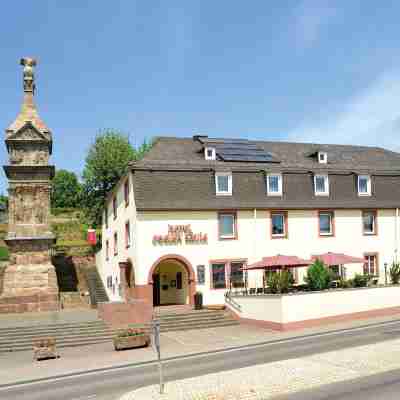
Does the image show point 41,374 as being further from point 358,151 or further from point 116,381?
point 358,151

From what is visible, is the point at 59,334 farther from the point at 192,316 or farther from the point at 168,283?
the point at 168,283

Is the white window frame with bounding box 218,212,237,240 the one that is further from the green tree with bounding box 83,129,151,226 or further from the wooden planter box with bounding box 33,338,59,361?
the green tree with bounding box 83,129,151,226

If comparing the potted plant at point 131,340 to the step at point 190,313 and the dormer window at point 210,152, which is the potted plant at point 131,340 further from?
the dormer window at point 210,152

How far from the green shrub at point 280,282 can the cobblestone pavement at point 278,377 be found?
11.1 m

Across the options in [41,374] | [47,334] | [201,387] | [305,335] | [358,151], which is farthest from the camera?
[358,151]

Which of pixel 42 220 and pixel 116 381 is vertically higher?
pixel 42 220

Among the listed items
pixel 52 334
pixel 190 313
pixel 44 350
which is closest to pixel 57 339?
pixel 52 334

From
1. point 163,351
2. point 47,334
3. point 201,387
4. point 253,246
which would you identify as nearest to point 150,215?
point 253,246

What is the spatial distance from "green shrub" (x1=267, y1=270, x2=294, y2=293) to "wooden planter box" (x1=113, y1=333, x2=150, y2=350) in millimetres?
8561

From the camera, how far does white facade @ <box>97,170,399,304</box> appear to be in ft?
106

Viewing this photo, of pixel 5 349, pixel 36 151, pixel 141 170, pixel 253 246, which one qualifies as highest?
pixel 36 151

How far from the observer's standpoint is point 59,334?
26.3 m

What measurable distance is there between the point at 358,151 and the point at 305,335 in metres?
23.1

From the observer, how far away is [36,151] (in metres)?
39.1
